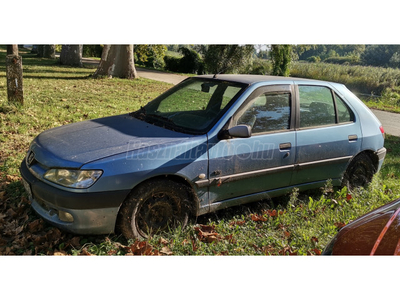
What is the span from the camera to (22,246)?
12.1ft

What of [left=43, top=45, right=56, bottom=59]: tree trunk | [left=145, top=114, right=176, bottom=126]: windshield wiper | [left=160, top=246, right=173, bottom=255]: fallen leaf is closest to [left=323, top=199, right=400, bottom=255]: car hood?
[left=160, top=246, right=173, bottom=255]: fallen leaf

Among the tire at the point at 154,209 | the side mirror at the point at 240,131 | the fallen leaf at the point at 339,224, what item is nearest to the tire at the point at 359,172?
the fallen leaf at the point at 339,224

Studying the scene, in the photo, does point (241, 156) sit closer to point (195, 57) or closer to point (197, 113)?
point (197, 113)

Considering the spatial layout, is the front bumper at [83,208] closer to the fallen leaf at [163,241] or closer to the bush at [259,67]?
the fallen leaf at [163,241]

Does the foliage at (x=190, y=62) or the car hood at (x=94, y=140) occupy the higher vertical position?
the foliage at (x=190, y=62)

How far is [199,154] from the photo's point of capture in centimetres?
395

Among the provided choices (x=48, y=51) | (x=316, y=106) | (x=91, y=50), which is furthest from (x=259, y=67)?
(x=316, y=106)

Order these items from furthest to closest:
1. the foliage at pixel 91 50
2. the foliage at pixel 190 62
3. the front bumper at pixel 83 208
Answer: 1. the foliage at pixel 91 50
2. the foliage at pixel 190 62
3. the front bumper at pixel 83 208

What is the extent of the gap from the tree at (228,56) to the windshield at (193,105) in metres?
20.7

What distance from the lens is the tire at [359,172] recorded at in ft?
17.4

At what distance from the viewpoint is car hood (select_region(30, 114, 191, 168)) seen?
11.9ft

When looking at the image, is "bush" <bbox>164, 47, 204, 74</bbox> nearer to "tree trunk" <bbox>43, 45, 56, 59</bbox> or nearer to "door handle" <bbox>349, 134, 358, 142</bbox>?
"tree trunk" <bbox>43, 45, 56, 59</bbox>

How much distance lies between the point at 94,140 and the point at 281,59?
23081 mm

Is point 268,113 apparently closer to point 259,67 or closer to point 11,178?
point 11,178
